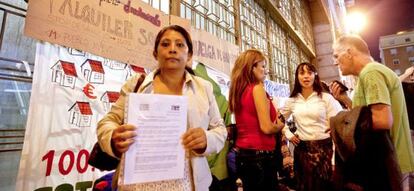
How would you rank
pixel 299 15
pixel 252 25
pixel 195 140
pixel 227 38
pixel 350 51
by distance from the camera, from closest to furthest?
pixel 195 140 → pixel 350 51 → pixel 227 38 → pixel 252 25 → pixel 299 15

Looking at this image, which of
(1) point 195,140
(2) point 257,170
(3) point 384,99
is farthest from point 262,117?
(1) point 195,140

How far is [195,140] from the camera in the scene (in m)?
0.94

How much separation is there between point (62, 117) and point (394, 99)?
1.93 m

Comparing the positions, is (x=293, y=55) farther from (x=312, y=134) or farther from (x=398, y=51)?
(x=398, y=51)

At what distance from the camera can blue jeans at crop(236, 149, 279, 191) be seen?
5.22 ft

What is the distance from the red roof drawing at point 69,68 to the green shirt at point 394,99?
5.78ft

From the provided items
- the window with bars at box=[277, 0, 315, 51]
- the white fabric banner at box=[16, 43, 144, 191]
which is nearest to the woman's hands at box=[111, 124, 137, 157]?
the white fabric banner at box=[16, 43, 144, 191]

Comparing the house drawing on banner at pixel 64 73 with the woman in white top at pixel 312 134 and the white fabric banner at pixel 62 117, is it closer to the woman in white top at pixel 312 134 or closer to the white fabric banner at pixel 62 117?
the white fabric banner at pixel 62 117

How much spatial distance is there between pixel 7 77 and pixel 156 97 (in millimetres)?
1163

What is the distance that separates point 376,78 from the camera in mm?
1324

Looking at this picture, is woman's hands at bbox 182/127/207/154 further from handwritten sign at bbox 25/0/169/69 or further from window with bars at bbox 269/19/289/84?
window with bars at bbox 269/19/289/84

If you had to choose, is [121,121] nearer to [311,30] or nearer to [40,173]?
[40,173]

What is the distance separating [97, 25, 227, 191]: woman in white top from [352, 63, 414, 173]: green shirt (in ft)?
2.69

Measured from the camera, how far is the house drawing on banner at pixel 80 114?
168 centimetres
